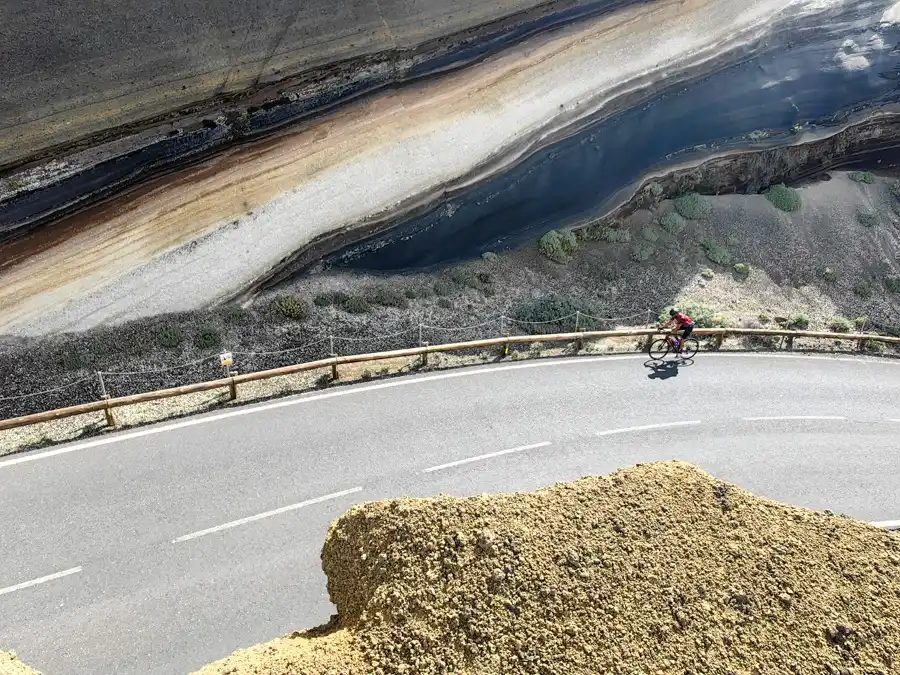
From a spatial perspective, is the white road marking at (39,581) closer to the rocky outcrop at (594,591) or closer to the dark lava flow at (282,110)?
the rocky outcrop at (594,591)

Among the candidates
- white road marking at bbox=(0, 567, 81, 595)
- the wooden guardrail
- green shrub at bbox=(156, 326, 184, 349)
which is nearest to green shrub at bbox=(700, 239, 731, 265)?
the wooden guardrail

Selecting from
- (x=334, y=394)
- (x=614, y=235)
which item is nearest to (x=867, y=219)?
(x=614, y=235)

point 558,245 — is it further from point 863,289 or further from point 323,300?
point 863,289

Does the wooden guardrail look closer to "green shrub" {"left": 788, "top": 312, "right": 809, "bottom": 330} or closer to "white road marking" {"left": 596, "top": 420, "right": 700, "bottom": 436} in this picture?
"green shrub" {"left": 788, "top": 312, "right": 809, "bottom": 330}

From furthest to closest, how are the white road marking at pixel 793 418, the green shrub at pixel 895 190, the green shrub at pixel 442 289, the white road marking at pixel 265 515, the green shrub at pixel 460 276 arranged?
the green shrub at pixel 895 190 < the green shrub at pixel 460 276 < the green shrub at pixel 442 289 < the white road marking at pixel 793 418 < the white road marking at pixel 265 515

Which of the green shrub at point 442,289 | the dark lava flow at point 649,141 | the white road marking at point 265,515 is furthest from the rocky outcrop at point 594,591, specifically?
the dark lava flow at point 649,141

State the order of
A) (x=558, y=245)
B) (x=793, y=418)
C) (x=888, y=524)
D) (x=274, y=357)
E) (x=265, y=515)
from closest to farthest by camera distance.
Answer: (x=265, y=515) < (x=888, y=524) < (x=793, y=418) < (x=274, y=357) < (x=558, y=245)

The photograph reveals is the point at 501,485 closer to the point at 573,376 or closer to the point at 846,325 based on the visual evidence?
the point at 573,376
